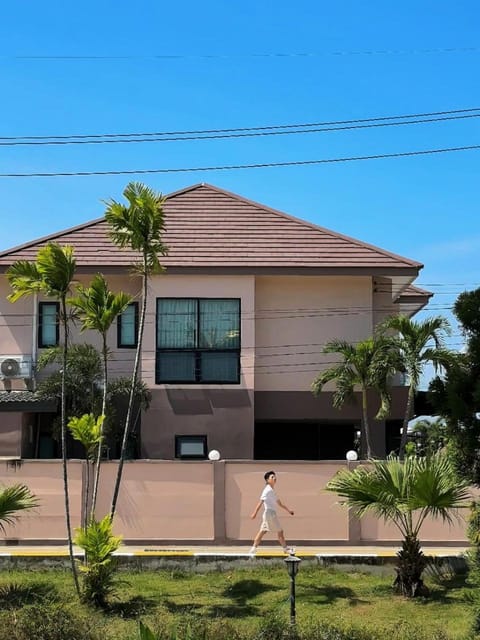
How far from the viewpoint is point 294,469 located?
15.1m

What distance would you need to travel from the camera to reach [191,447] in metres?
21.6

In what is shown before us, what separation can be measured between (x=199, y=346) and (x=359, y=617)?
39.6 feet

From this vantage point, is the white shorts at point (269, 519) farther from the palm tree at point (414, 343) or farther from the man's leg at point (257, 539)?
the palm tree at point (414, 343)

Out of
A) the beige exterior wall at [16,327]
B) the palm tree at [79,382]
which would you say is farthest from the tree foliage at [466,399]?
the beige exterior wall at [16,327]

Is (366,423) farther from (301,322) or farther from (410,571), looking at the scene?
(410,571)

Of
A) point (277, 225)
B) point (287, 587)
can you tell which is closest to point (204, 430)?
point (277, 225)

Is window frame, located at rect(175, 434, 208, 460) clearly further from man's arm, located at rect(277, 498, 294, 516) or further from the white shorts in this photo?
the white shorts

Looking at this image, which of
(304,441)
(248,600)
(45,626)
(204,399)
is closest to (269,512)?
(248,600)

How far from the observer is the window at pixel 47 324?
2241cm

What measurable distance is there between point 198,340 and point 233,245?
2834 mm

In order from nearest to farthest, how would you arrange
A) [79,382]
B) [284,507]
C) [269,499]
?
[269,499], [284,507], [79,382]

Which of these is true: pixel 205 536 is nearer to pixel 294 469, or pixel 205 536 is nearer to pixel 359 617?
pixel 294 469

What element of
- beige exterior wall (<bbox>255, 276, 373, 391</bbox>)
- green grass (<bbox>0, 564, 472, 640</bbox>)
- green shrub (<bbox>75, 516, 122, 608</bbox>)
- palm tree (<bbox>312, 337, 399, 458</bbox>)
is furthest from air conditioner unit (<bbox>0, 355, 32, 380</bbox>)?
green shrub (<bbox>75, 516, 122, 608</bbox>)

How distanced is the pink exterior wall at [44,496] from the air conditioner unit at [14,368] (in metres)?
6.91
